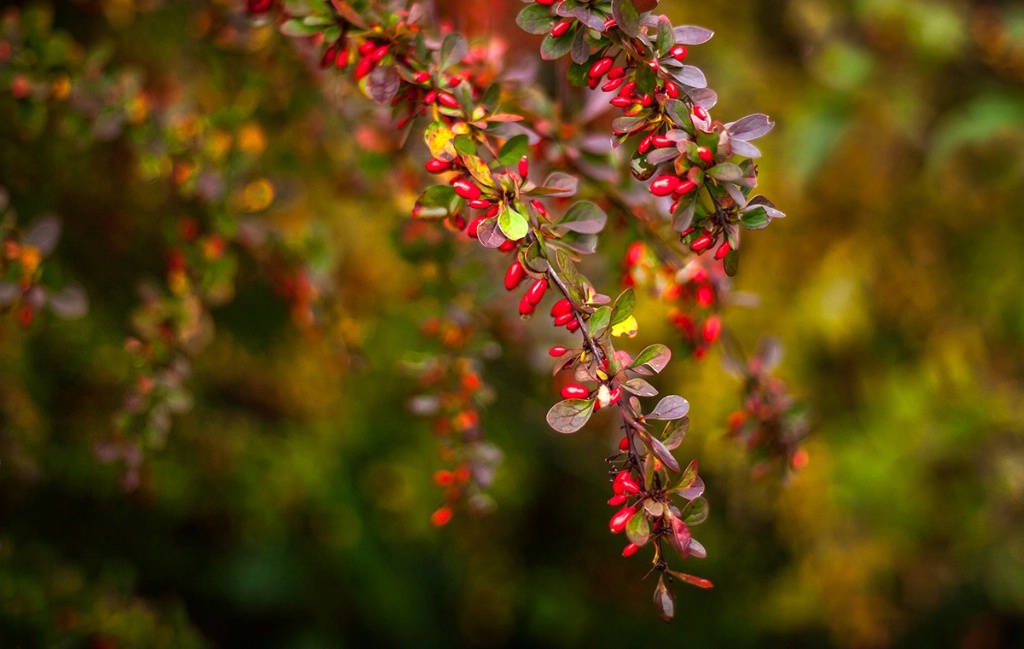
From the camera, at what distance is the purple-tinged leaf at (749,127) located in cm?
47

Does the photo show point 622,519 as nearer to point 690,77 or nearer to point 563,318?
point 563,318

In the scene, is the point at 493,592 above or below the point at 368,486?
below

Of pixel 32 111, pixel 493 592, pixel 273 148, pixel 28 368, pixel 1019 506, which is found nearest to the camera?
pixel 32 111

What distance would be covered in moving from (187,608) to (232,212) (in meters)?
1.10

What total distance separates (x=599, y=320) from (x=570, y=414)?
0.06 m

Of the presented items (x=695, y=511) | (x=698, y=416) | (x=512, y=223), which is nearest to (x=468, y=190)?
(x=512, y=223)

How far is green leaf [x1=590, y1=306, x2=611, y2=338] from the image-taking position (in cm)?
45

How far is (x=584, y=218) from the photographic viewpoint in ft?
1.71

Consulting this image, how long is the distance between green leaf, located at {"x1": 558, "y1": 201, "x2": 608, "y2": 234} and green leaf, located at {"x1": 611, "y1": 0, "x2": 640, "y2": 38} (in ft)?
0.39

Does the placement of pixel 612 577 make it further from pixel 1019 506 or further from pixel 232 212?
pixel 232 212

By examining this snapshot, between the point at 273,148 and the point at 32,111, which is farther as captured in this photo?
the point at 273,148

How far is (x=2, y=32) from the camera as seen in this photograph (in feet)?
2.41

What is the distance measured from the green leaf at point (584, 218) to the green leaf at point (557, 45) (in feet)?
0.34

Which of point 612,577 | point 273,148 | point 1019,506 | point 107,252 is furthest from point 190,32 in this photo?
point 1019,506
